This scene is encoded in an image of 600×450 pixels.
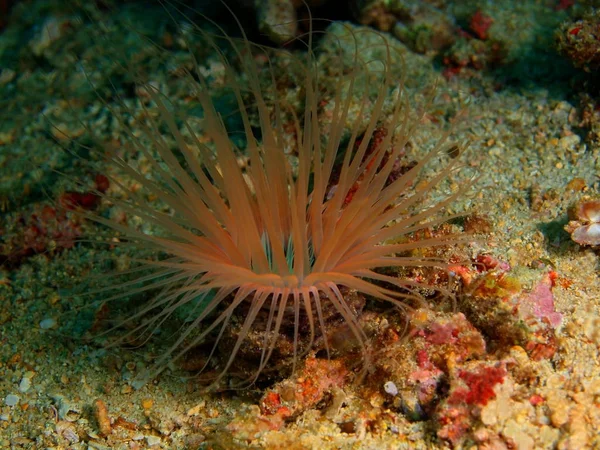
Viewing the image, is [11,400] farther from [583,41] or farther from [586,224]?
[583,41]

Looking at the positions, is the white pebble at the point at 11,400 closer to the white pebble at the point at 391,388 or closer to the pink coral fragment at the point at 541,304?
the white pebble at the point at 391,388

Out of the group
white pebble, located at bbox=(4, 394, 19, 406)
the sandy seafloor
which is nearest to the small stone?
the sandy seafloor

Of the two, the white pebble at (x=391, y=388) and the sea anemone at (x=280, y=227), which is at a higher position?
the sea anemone at (x=280, y=227)

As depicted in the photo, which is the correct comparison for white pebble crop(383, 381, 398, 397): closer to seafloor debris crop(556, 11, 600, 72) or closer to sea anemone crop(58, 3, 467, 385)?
sea anemone crop(58, 3, 467, 385)


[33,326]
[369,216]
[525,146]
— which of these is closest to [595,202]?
[525,146]

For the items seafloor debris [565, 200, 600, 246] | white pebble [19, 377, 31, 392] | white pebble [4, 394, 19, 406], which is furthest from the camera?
white pebble [19, 377, 31, 392]

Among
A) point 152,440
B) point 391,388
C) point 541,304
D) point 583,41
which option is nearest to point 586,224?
point 541,304

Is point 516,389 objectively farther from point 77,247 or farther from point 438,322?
point 77,247

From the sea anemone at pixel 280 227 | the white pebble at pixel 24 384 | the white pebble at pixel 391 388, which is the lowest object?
the white pebble at pixel 24 384

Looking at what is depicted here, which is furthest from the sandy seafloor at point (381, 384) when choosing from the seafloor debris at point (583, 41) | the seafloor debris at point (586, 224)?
the seafloor debris at point (583, 41)
